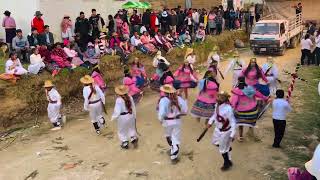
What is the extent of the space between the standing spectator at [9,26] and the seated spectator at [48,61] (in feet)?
6.72

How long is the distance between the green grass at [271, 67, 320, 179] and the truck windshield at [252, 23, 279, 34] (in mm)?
6134

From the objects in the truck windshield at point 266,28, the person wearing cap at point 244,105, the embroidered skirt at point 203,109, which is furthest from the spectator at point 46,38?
the truck windshield at point 266,28

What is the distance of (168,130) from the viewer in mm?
10227

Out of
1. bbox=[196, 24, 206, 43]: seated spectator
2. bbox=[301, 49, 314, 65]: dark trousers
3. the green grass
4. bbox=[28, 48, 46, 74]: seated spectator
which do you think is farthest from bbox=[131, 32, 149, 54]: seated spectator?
bbox=[301, 49, 314, 65]: dark trousers

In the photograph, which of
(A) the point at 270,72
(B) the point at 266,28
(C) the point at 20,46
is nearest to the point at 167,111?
(A) the point at 270,72

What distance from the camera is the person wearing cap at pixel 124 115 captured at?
426 inches

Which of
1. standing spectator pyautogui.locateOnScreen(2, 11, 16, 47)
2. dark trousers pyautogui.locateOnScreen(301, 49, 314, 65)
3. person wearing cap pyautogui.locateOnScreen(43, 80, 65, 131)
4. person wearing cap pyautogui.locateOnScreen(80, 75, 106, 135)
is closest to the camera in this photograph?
person wearing cap pyautogui.locateOnScreen(80, 75, 106, 135)

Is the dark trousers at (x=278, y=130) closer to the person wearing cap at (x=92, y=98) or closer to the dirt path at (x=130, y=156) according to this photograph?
the dirt path at (x=130, y=156)

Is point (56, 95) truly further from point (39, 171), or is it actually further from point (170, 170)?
point (170, 170)

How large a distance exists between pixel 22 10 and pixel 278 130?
12027 mm

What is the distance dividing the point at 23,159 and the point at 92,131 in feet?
7.73

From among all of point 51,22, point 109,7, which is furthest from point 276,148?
point 109,7

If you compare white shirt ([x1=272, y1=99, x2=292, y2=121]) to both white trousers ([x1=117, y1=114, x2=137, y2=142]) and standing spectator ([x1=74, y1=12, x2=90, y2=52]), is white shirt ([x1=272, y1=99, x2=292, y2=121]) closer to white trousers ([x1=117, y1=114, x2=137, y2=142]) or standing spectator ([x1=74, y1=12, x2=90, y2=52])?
white trousers ([x1=117, y1=114, x2=137, y2=142])

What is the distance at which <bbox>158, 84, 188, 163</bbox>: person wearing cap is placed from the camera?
10.0 metres
